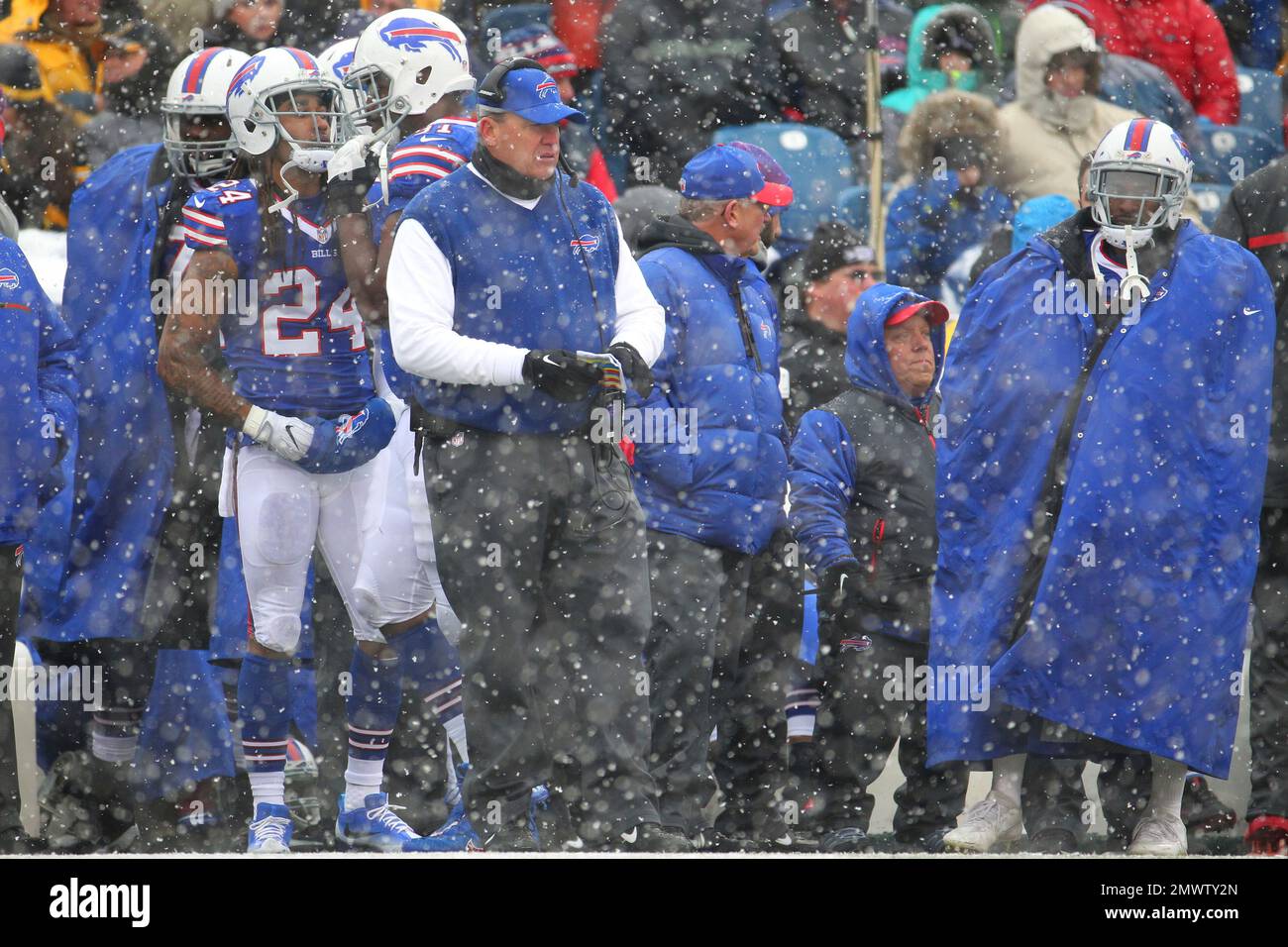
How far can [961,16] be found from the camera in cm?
1011

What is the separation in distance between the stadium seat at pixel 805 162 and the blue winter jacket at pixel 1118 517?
2619mm

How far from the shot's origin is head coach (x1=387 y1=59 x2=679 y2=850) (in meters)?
6.20

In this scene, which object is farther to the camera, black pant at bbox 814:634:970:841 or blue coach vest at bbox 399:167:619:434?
black pant at bbox 814:634:970:841

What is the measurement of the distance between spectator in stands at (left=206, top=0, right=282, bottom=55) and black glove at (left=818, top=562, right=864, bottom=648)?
337 cm

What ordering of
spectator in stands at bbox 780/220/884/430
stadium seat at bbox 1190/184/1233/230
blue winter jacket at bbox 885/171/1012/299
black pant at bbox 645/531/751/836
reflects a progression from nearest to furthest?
black pant at bbox 645/531/751/836, spectator in stands at bbox 780/220/884/430, blue winter jacket at bbox 885/171/1012/299, stadium seat at bbox 1190/184/1233/230

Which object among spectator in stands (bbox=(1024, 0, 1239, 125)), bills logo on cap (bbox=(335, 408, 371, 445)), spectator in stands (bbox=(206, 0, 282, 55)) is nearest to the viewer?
bills logo on cap (bbox=(335, 408, 371, 445))

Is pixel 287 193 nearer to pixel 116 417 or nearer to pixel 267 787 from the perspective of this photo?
pixel 116 417

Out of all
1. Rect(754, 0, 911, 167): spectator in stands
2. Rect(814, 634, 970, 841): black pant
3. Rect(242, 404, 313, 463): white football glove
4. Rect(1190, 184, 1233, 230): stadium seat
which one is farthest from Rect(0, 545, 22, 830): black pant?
Rect(1190, 184, 1233, 230): stadium seat

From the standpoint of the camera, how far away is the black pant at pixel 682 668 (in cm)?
692

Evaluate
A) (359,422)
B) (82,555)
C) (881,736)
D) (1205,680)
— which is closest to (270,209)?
(359,422)

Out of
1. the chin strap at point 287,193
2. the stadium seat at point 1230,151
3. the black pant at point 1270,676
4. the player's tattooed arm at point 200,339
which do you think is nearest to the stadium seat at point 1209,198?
the stadium seat at point 1230,151

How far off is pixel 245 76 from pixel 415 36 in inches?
23.5

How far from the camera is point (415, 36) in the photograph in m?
6.97

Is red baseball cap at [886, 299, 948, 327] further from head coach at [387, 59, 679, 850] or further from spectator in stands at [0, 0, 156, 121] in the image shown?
spectator in stands at [0, 0, 156, 121]
